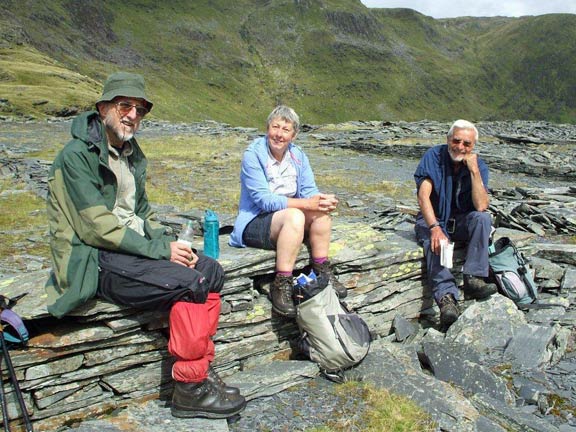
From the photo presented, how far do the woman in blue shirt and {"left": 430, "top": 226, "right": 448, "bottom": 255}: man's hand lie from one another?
5.04ft

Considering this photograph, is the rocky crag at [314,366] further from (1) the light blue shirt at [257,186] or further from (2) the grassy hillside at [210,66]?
(2) the grassy hillside at [210,66]

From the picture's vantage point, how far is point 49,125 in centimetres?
3900

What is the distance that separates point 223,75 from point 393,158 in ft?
475

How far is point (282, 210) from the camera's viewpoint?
5.52m

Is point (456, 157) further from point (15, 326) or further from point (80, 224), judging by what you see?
→ point (15, 326)

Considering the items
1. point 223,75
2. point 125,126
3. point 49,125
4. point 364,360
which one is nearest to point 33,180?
point 125,126

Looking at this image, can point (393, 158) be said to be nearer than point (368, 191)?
No

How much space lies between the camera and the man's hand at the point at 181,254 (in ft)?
14.4

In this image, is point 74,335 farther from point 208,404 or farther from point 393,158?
point 393,158

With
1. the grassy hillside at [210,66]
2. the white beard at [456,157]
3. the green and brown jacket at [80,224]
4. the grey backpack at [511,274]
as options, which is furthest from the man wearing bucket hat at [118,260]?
the grassy hillside at [210,66]

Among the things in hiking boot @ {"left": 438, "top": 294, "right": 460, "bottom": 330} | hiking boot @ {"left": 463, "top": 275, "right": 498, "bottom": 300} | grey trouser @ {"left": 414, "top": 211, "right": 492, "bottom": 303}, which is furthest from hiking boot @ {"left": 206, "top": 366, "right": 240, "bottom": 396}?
hiking boot @ {"left": 463, "top": 275, "right": 498, "bottom": 300}

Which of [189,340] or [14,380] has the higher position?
[189,340]

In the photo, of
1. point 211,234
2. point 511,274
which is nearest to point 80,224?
point 211,234

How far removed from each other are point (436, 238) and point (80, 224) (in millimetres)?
4527
